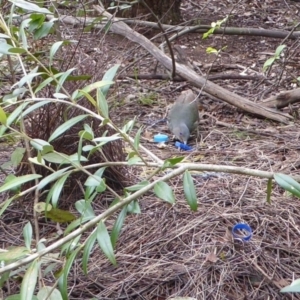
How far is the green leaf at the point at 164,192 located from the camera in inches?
70.4

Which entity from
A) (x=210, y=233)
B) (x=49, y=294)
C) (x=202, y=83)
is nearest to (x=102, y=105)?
(x=49, y=294)

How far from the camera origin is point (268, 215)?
2887 millimetres

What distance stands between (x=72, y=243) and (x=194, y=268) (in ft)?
2.71

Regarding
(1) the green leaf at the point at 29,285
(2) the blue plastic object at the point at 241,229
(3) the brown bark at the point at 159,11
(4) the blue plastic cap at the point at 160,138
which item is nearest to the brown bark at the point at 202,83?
(4) the blue plastic cap at the point at 160,138

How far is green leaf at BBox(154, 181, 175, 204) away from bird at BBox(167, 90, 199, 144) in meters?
2.27

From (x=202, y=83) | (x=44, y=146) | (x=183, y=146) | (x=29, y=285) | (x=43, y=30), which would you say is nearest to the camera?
(x=29, y=285)

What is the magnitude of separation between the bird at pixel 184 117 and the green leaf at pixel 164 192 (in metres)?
2.27

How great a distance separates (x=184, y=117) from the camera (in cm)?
421

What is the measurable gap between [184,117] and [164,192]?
2.45 m

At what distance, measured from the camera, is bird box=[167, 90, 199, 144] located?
4.12m

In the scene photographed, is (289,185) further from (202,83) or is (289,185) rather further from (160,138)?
(202,83)

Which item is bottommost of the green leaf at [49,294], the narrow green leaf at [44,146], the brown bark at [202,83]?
the brown bark at [202,83]

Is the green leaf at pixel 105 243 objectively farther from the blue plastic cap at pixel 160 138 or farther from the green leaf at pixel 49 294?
the blue plastic cap at pixel 160 138

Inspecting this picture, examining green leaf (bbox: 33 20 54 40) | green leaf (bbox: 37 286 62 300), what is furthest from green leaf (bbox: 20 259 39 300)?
green leaf (bbox: 33 20 54 40)
